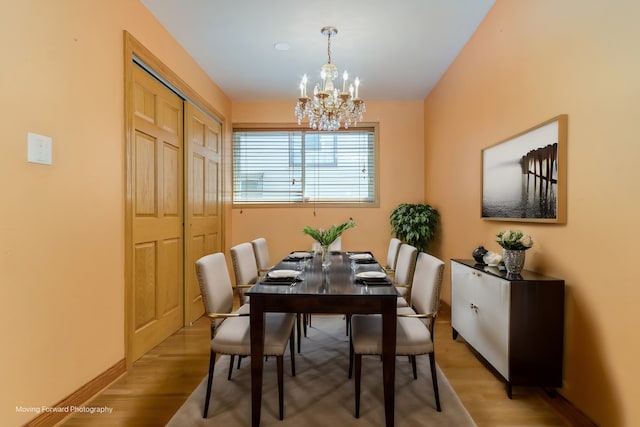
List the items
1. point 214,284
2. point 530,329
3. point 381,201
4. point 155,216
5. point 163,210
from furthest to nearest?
point 381,201 → point 163,210 → point 155,216 → point 214,284 → point 530,329

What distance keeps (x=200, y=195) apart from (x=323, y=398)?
105 inches

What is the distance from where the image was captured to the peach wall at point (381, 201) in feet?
16.5

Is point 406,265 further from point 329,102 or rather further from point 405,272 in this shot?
point 329,102

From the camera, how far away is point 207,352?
287cm

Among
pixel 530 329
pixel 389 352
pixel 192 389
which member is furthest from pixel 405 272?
pixel 192 389

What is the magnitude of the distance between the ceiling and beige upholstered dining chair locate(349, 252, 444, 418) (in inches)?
83.4

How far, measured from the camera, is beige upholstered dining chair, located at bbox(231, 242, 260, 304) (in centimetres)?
266

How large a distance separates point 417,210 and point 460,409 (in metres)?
2.86

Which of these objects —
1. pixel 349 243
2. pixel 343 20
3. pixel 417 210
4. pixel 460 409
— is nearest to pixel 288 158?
pixel 349 243

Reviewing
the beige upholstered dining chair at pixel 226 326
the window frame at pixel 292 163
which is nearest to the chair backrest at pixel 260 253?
the beige upholstered dining chair at pixel 226 326

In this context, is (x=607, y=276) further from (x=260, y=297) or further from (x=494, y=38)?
(x=494, y=38)

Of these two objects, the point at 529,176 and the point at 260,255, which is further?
the point at 260,255

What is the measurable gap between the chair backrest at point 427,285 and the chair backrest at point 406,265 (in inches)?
10.9

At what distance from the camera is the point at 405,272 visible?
109 inches
